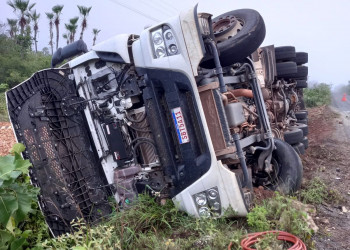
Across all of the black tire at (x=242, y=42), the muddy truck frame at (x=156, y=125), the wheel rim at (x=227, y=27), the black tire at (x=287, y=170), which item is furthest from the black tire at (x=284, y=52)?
the black tire at (x=287, y=170)

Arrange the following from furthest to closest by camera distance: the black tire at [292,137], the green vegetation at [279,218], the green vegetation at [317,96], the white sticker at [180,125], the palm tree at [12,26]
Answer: the palm tree at [12,26]
the green vegetation at [317,96]
the black tire at [292,137]
the white sticker at [180,125]
the green vegetation at [279,218]

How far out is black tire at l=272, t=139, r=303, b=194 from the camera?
3.62 metres

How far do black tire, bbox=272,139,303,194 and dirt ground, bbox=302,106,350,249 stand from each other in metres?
0.33

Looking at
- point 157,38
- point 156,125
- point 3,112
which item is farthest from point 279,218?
point 3,112

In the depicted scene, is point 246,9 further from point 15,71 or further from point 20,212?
point 15,71

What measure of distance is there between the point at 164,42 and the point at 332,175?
312 centimetres

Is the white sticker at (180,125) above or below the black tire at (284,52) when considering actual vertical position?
below

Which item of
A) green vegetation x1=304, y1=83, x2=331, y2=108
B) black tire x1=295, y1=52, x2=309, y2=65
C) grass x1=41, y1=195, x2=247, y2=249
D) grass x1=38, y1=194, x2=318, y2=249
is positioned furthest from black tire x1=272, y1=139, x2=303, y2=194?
green vegetation x1=304, y1=83, x2=331, y2=108

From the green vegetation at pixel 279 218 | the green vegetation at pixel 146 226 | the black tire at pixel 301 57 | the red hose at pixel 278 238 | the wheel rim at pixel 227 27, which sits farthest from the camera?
the black tire at pixel 301 57

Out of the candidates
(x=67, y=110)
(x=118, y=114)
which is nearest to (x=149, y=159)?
(x=118, y=114)

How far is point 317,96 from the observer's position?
53.0ft

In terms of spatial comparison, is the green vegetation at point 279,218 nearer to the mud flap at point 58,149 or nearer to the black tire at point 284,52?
the mud flap at point 58,149

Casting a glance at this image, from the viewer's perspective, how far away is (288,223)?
8.86ft

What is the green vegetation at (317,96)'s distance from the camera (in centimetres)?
1569
